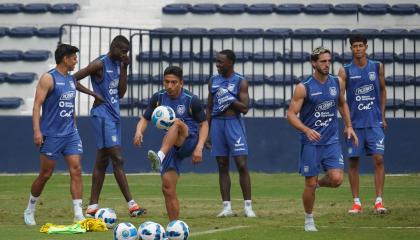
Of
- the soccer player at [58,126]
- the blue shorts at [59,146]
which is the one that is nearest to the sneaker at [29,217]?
the soccer player at [58,126]

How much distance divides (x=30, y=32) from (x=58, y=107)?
14.0 metres

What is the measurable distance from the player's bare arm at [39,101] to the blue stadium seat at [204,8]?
1369cm

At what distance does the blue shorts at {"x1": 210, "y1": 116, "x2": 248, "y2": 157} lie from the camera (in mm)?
16891

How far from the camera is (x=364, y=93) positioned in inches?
682

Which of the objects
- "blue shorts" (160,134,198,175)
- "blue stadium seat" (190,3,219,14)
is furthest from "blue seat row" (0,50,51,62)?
"blue shorts" (160,134,198,175)

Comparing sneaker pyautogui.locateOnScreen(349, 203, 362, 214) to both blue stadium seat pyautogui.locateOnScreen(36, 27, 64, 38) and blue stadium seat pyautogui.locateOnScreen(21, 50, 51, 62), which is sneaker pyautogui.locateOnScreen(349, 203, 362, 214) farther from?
blue stadium seat pyautogui.locateOnScreen(36, 27, 64, 38)

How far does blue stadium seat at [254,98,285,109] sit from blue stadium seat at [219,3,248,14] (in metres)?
3.51

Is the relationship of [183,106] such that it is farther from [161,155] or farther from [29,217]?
[29,217]

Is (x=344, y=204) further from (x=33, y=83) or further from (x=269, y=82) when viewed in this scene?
(x=33, y=83)

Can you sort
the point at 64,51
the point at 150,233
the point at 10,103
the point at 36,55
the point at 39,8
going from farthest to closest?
the point at 39,8 < the point at 36,55 < the point at 10,103 < the point at 64,51 < the point at 150,233

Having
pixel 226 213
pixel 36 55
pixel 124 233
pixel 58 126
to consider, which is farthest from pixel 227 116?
pixel 36 55

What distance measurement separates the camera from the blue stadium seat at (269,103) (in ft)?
84.3

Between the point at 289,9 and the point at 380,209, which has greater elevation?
the point at 289,9

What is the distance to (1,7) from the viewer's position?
98.6 feet
